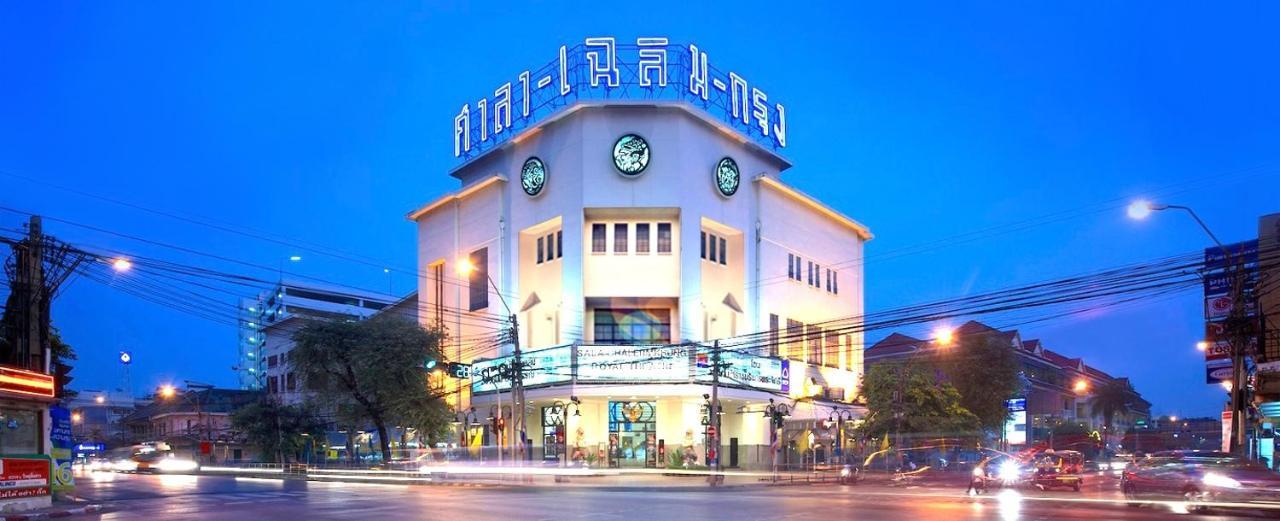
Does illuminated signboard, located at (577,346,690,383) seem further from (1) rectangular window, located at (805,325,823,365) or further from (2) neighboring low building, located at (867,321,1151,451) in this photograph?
(2) neighboring low building, located at (867,321,1151,451)

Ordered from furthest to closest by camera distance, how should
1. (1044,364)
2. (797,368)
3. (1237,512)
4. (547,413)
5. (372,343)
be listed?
(1044,364) < (797,368) < (547,413) < (372,343) < (1237,512)

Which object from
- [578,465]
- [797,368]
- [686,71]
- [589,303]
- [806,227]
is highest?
[686,71]

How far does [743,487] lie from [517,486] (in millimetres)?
9311

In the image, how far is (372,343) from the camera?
183 feet

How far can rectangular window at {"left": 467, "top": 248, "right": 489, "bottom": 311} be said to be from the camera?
62.4 meters

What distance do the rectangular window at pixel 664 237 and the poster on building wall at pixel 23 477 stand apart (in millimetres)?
34276

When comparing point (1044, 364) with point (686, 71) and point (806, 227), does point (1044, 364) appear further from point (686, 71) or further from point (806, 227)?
point (686, 71)

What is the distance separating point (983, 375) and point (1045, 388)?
42762mm

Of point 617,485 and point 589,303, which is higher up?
point 589,303

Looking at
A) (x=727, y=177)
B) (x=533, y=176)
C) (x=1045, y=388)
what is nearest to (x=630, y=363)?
(x=727, y=177)

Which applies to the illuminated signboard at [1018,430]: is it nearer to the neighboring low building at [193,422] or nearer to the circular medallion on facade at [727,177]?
the circular medallion on facade at [727,177]

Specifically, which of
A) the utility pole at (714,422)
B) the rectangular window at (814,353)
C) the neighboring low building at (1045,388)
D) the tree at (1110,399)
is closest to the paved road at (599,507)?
the utility pole at (714,422)

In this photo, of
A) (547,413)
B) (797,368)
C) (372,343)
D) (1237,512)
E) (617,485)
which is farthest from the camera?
(797,368)

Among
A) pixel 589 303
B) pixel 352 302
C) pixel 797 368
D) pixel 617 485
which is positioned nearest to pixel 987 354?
pixel 797 368
